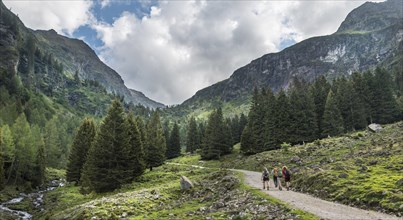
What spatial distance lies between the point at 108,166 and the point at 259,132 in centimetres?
5322

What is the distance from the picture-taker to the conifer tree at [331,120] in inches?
3391

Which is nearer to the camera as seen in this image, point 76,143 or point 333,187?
point 333,187

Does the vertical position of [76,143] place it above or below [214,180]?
above

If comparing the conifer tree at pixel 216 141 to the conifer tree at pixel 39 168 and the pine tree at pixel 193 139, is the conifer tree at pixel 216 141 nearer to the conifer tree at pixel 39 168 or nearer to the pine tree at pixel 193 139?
the pine tree at pixel 193 139

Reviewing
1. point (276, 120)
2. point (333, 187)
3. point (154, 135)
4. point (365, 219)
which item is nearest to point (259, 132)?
point (276, 120)

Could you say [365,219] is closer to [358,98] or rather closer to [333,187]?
[333,187]

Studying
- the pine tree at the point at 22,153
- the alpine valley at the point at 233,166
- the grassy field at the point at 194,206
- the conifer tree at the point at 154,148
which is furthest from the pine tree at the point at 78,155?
the grassy field at the point at 194,206

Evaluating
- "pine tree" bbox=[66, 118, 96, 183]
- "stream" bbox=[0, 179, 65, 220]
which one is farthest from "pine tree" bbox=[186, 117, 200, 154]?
"stream" bbox=[0, 179, 65, 220]

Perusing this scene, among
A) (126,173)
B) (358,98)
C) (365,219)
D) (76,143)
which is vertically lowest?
(365,219)

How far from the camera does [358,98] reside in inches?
3716

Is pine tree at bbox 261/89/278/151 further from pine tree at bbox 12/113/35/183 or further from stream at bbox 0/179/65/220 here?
pine tree at bbox 12/113/35/183

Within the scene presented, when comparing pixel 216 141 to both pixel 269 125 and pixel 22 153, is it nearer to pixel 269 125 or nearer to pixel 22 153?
pixel 269 125

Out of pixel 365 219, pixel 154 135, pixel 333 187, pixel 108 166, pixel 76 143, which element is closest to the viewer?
pixel 365 219

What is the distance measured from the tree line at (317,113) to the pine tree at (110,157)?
48260 mm
